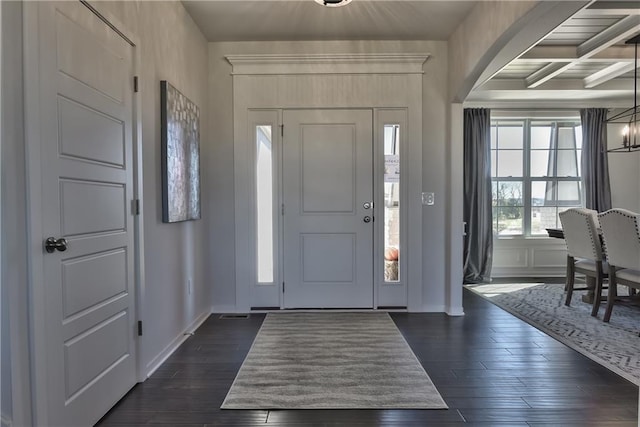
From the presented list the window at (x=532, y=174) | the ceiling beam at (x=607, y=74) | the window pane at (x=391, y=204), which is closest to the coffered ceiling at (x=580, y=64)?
the ceiling beam at (x=607, y=74)

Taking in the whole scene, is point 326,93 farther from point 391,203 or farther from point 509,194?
point 509,194

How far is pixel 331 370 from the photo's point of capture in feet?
7.82

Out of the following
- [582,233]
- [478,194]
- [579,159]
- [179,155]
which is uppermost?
[579,159]

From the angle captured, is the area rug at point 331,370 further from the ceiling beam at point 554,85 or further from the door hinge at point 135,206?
the ceiling beam at point 554,85

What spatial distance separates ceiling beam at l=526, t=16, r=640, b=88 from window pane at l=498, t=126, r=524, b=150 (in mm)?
970

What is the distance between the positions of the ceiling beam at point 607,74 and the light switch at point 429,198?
2925mm

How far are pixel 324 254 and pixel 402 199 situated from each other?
0.97 metres

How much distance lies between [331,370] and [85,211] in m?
1.71

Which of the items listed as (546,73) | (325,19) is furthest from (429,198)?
(546,73)

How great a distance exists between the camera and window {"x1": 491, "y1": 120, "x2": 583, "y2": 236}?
561 cm

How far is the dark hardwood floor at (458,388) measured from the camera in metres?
1.86

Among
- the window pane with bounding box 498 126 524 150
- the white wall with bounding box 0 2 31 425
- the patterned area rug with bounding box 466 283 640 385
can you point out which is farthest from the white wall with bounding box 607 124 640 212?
the white wall with bounding box 0 2 31 425

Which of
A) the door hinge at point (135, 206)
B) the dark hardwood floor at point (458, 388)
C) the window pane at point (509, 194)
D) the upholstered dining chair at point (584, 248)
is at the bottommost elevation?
the dark hardwood floor at point (458, 388)

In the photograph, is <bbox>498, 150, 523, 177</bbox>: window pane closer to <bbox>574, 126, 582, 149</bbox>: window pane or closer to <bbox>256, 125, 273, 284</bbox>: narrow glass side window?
<bbox>574, 126, 582, 149</bbox>: window pane
